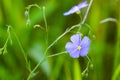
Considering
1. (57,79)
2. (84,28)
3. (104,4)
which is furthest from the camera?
(104,4)

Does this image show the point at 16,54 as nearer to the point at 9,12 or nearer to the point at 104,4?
the point at 9,12

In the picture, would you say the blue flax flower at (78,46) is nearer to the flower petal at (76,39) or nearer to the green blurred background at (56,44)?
the flower petal at (76,39)

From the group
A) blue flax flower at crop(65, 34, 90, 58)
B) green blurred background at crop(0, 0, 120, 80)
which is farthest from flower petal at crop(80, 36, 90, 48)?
green blurred background at crop(0, 0, 120, 80)

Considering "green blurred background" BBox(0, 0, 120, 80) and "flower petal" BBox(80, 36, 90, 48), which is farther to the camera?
"green blurred background" BBox(0, 0, 120, 80)

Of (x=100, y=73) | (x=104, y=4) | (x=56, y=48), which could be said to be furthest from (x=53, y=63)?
(x=104, y=4)

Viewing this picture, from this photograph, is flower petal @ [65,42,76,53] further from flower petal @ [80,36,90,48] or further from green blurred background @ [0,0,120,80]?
green blurred background @ [0,0,120,80]
